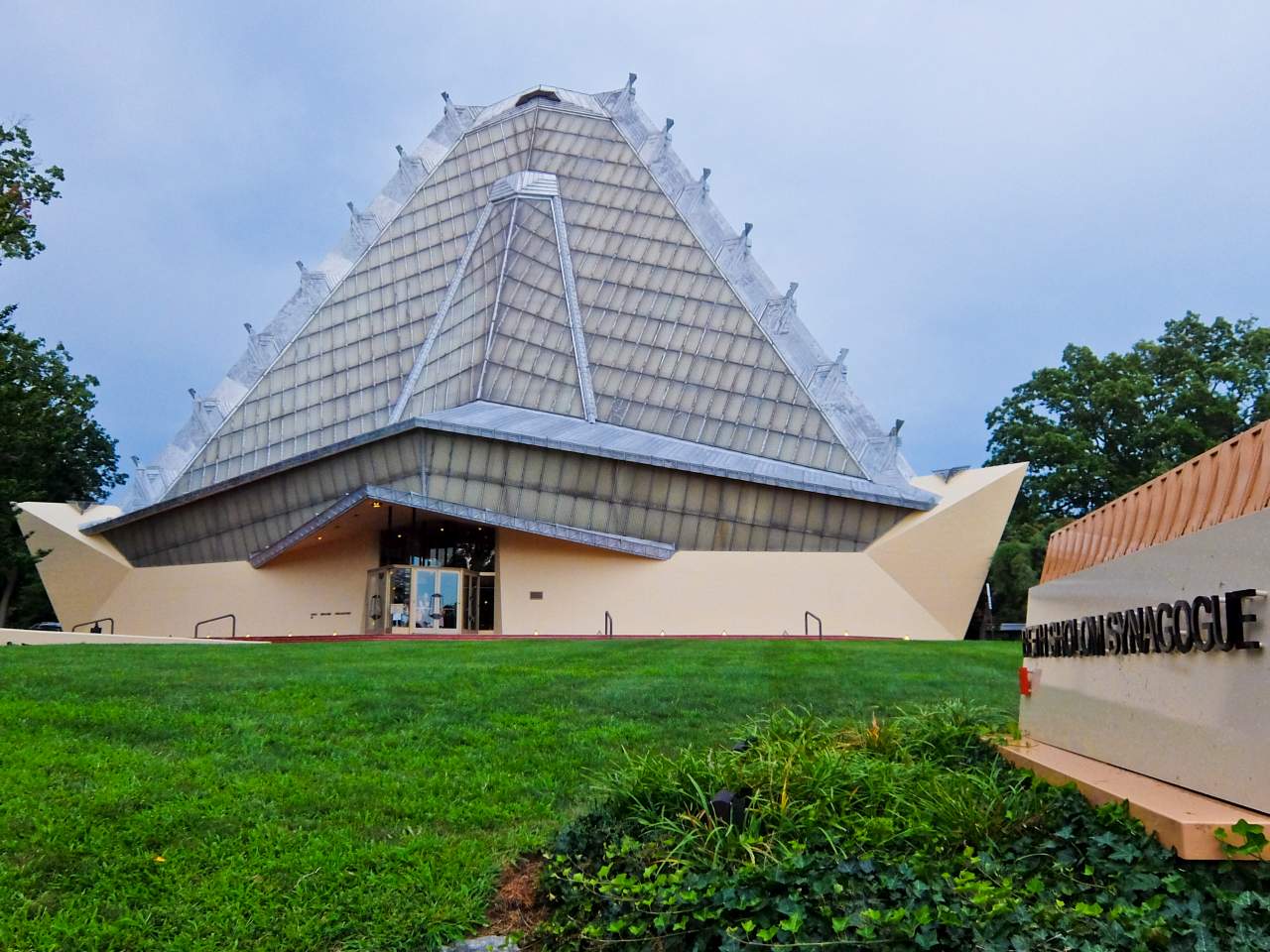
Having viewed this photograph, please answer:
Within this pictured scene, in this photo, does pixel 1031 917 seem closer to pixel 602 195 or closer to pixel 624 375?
pixel 624 375

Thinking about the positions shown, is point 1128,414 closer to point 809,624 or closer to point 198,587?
point 809,624

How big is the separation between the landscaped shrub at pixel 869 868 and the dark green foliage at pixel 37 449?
932 inches

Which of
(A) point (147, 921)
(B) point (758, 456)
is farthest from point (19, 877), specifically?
(B) point (758, 456)

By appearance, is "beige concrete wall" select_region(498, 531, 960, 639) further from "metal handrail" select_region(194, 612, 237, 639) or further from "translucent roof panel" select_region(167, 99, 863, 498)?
"metal handrail" select_region(194, 612, 237, 639)

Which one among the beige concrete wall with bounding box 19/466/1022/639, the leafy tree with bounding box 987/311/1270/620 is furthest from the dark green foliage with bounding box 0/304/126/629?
the leafy tree with bounding box 987/311/1270/620

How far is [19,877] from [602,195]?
43.2 metres

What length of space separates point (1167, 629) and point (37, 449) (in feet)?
167

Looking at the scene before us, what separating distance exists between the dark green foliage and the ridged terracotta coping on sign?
24719 mm

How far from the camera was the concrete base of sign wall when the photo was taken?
4.15m

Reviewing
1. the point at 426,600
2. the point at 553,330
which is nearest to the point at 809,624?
the point at 426,600

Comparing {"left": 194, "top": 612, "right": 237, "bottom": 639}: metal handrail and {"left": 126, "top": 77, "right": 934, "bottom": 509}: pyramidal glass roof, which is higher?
{"left": 126, "top": 77, "right": 934, "bottom": 509}: pyramidal glass roof

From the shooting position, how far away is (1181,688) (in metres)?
4.84

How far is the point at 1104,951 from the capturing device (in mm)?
3902

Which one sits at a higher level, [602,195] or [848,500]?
[602,195]
